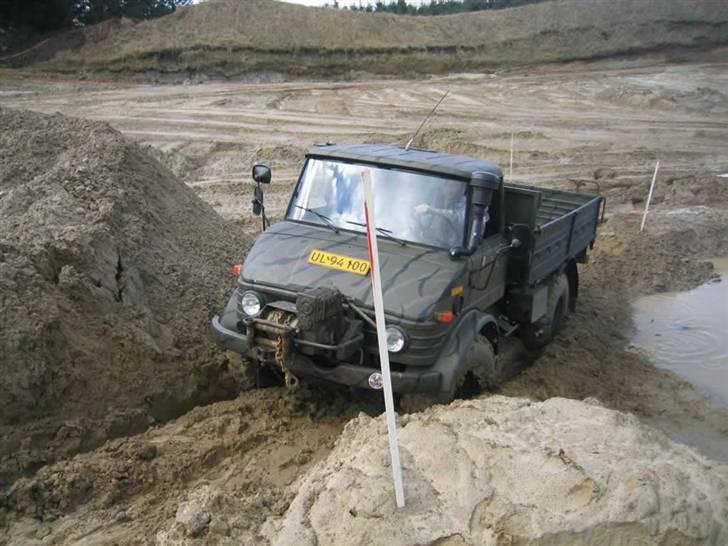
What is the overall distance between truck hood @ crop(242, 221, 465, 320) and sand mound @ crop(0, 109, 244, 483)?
4.45ft

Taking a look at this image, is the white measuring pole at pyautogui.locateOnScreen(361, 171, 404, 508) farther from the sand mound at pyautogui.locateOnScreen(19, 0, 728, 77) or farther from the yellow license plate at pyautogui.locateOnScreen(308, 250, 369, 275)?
the sand mound at pyautogui.locateOnScreen(19, 0, 728, 77)

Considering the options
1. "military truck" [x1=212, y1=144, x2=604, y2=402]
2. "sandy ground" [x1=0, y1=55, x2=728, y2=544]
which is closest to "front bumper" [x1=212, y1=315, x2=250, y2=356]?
"military truck" [x1=212, y1=144, x2=604, y2=402]

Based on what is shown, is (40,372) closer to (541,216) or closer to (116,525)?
(116,525)

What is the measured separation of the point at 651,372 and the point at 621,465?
4651mm

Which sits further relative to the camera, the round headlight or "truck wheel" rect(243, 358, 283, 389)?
"truck wheel" rect(243, 358, 283, 389)

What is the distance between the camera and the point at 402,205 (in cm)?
628

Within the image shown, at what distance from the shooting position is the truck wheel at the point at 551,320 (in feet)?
25.4

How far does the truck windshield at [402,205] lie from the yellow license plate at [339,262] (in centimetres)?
43

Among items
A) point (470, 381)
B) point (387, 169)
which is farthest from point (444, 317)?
point (387, 169)

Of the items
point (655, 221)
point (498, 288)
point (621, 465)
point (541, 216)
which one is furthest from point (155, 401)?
point (655, 221)

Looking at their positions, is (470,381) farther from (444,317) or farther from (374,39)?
(374,39)

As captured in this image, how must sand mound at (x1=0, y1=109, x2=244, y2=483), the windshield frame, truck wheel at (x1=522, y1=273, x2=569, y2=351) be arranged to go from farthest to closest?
truck wheel at (x1=522, y1=273, x2=569, y2=351)
the windshield frame
sand mound at (x1=0, y1=109, x2=244, y2=483)

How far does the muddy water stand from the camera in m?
8.50

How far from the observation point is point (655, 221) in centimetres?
1395
